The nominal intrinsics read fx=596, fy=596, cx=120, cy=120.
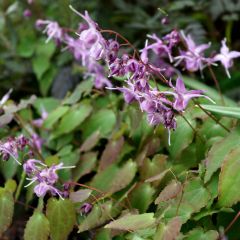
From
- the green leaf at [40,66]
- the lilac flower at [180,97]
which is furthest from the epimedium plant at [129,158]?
the green leaf at [40,66]

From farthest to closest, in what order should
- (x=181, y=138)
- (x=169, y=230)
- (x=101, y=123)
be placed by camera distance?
(x=101, y=123) < (x=181, y=138) < (x=169, y=230)

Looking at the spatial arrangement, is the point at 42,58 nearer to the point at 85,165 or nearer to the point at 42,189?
the point at 85,165

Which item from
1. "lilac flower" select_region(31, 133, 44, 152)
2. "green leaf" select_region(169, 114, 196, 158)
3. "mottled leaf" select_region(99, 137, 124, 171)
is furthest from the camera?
"lilac flower" select_region(31, 133, 44, 152)

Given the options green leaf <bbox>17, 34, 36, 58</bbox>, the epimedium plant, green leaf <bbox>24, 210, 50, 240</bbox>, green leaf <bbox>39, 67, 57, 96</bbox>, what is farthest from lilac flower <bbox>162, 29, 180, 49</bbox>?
green leaf <bbox>17, 34, 36, 58</bbox>

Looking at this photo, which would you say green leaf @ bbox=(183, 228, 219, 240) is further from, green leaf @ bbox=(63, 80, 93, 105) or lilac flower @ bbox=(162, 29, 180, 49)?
green leaf @ bbox=(63, 80, 93, 105)

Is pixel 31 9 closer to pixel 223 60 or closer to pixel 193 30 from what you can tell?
pixel 193 30

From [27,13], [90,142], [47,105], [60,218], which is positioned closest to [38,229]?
[60,218]

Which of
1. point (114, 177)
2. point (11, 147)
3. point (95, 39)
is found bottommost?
point (114, 177)

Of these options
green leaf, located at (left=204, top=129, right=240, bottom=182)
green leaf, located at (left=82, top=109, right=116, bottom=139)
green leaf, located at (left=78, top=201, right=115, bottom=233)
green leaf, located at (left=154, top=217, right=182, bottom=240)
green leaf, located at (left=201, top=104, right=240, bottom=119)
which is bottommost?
green leaf, located at (left=82, top=109, right=116, bottom=139)

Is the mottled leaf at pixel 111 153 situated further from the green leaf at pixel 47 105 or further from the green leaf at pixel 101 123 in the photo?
the green leaf at pixel 47 105
